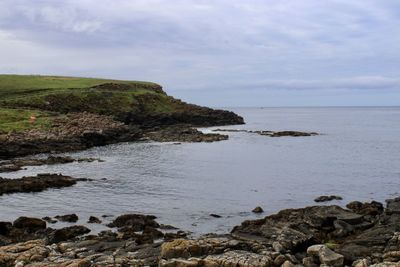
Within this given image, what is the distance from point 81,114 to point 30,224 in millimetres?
79706

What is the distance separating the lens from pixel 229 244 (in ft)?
80.4

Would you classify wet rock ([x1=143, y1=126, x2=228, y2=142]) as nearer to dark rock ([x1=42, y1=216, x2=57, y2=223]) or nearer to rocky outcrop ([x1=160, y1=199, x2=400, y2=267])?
dark rock ([x1=42, y1=216, x2=57, y2=223])

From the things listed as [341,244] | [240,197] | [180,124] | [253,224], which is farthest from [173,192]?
[180,124]

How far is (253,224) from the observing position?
33.3 m

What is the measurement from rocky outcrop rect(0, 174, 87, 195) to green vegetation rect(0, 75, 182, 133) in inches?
1499

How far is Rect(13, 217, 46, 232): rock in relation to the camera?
33250 mm

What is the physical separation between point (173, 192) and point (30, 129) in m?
47.2

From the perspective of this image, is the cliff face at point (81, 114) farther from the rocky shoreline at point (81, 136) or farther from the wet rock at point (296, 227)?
the wet rock at point (296, 227)

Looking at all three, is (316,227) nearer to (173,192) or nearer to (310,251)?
(310,251)

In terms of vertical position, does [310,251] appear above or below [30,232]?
above

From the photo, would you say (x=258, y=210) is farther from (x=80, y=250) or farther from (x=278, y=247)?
(x=80, y=250)

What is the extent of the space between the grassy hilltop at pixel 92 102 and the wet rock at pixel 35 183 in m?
39.6

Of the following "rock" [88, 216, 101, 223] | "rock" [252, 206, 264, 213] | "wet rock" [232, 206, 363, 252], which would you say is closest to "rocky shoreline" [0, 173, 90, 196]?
"rock" [88, 216, 101, 223]

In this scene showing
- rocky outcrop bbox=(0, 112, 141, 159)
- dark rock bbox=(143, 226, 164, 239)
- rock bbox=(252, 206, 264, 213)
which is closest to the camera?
dark rock bbox=(143, 226, 164, 239)
